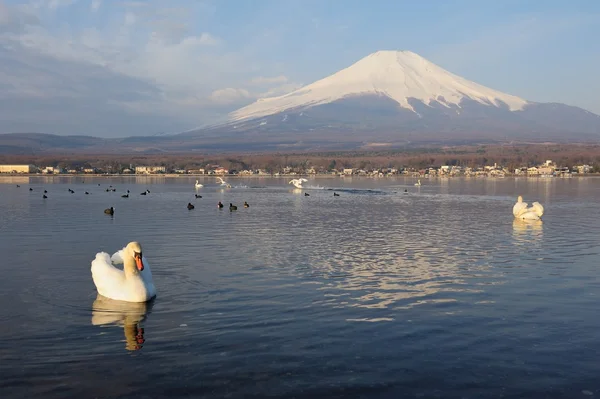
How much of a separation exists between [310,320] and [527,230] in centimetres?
1547

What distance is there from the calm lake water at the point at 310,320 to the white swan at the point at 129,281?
0.23 m

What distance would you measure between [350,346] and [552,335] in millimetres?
2974

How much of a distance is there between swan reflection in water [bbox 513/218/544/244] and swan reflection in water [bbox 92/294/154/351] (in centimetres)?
1289

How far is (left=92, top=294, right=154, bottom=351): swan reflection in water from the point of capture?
31.0 feet

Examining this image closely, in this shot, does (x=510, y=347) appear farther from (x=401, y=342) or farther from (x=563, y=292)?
(x=563, y=292)

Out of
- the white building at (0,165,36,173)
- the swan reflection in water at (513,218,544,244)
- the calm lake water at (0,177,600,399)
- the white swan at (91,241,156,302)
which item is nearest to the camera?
the calm lake water at (0,177,600,399)

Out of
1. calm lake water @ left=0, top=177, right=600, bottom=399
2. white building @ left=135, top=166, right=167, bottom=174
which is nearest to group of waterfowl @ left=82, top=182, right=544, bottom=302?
calm lake water @ left=0, top=177, right=600, bottom=399

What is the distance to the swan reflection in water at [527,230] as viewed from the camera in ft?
68.6

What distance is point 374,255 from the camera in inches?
667

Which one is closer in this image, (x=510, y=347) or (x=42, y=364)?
(x=42, y=364)

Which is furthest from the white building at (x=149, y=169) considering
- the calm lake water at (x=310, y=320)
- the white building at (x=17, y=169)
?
the calm lake water at (x=310, y=320)

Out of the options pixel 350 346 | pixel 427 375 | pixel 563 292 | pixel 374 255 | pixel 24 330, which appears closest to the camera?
pixel 427 375

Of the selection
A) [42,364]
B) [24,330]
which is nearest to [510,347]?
[42,364]

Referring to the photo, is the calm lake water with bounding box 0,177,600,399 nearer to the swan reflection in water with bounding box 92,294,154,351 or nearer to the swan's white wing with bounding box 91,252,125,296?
the swan reflection in water with bounding box 92,294,154,351
